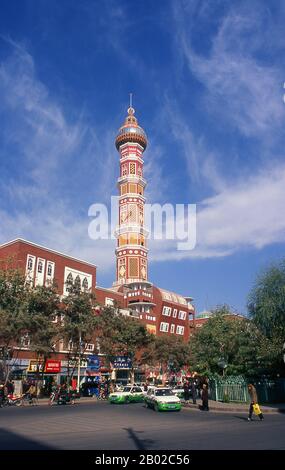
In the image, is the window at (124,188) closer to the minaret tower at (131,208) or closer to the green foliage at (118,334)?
the minaret tower at (131,208)

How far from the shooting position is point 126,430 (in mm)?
14992

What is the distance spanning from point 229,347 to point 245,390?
7831 mm

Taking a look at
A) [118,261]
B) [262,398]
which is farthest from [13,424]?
[118,261]

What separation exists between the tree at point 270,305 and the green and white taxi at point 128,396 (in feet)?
35.7

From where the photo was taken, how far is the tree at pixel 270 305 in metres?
31.0

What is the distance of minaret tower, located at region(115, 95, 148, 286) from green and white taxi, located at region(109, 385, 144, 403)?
55.4 metres

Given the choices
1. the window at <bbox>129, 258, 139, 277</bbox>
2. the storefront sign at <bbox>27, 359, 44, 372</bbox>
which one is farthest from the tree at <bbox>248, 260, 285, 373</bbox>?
the window at <bbox>129, 258, 139, 277</bbox>

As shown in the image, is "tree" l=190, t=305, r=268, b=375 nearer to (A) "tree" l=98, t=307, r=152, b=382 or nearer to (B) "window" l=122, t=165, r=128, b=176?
(A) "tree" l=98, t=307, r=152, b=382

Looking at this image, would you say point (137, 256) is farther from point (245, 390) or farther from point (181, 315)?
point (245, 390)

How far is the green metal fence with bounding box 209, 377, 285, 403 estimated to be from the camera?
26188mm

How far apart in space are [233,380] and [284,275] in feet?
29.1
